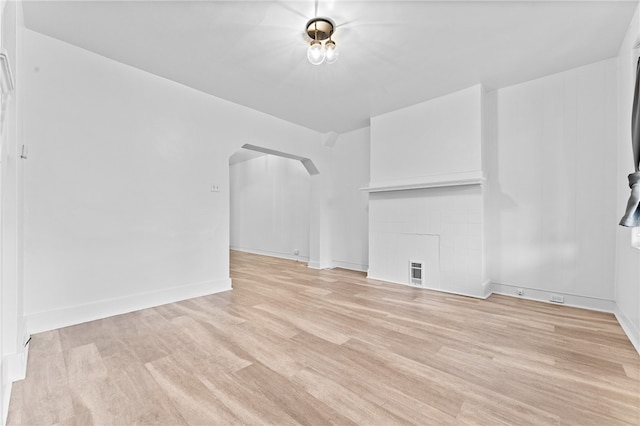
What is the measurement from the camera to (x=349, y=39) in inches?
99.5

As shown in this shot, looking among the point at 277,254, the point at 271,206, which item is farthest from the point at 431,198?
the point at 271,206

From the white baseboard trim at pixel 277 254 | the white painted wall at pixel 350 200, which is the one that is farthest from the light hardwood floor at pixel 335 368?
the white baseboard trim at pixel 277 254

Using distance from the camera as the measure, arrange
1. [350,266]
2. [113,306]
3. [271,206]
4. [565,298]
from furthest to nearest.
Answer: [271,206] < [350,266] < [565,298] < [113,306]

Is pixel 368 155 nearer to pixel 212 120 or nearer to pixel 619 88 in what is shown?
pixel 212 120

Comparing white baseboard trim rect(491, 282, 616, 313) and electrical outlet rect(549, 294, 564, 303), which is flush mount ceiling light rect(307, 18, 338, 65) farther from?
electrical outlet rect(549, 294, 564, 303)

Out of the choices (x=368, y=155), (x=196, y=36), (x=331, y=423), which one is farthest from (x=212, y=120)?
(x=331, y=423)

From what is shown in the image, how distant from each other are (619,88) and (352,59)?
273 centimetres

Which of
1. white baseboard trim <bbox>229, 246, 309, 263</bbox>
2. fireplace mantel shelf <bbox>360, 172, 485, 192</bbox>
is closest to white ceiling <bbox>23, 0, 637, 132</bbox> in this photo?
fireplace mantel shelf <bbox>360, 172, 485, 192</bbox>

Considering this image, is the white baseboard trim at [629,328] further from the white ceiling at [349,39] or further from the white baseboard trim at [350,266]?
the white baseboard trim at [350,266]

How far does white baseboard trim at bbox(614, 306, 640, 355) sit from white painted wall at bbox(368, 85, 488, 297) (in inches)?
44.3

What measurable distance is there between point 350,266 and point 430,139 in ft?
8.83

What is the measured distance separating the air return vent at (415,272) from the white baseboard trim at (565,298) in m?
0.89

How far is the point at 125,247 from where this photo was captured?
2.91 metres

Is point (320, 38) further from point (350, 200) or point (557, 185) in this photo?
point (350, 200)
